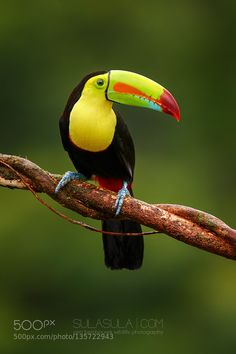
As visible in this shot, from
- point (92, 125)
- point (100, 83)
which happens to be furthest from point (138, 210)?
point (100, 83)

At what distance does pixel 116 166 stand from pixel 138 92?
0.44 metres

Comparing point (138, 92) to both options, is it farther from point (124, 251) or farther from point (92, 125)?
point (124, 251)

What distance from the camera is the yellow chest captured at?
16.7 ft

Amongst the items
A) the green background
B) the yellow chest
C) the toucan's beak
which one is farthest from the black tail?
the green background

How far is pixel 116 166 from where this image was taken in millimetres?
5352

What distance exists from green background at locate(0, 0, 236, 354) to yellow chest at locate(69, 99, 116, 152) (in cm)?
480

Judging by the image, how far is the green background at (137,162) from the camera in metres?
10.6

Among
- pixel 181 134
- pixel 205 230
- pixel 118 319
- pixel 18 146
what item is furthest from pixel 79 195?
pixel 181 134

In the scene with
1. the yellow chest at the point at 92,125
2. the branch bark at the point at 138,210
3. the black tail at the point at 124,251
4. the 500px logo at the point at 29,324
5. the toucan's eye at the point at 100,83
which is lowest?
the branch bark at the point at 138,210

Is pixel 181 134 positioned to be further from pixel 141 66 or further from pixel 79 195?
pixel 79 195

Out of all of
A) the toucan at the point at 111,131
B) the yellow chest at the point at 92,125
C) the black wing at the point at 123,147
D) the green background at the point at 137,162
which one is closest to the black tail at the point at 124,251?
the toucan at the point at 111,131

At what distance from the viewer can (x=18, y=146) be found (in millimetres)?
12242

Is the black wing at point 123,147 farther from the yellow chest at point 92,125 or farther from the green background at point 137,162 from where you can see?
the green background at point 137,162

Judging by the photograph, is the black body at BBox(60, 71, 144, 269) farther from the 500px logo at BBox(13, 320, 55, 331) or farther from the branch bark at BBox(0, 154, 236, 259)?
the 500px logo at BBox(13, 320, 55, 331)
